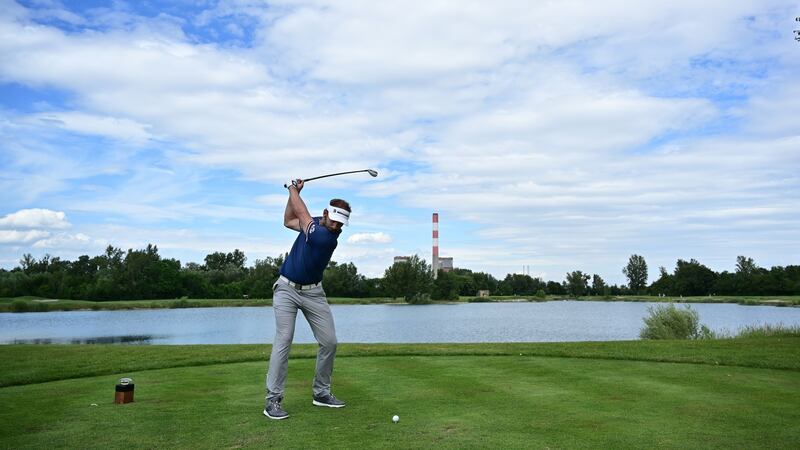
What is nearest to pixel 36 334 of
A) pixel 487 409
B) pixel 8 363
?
pixel 8 363

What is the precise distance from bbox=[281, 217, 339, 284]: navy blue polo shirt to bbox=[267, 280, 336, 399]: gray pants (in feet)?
0.57

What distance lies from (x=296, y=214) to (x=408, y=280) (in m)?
98.9

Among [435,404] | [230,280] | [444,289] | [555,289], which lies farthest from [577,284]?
[435,404]

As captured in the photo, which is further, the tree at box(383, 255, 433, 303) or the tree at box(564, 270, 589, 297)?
the tree at box(564, 270, 589, 297)

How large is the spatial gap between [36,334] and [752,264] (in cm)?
14325

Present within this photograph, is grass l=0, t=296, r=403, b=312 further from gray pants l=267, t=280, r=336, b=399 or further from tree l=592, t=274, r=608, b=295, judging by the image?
tree l=592, t=274, r=608, b=295

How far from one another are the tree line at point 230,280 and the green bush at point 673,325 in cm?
8120

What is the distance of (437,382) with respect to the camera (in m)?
8.95

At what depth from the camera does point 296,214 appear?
745 centimetres

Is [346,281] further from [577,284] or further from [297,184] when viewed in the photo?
[297,184]

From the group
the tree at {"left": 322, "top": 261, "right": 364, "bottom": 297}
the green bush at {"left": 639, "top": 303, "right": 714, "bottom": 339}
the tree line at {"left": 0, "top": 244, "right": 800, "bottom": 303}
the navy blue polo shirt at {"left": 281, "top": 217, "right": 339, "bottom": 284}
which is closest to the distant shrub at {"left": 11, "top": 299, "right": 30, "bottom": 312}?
the tree line at {"left": 0, "top": 244, "right": 800, "bottom": 303}

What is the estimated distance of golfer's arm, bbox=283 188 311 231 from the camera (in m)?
7.31

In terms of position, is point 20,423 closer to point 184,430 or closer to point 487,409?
point 184,430

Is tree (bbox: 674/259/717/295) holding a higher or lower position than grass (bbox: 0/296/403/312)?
higher
